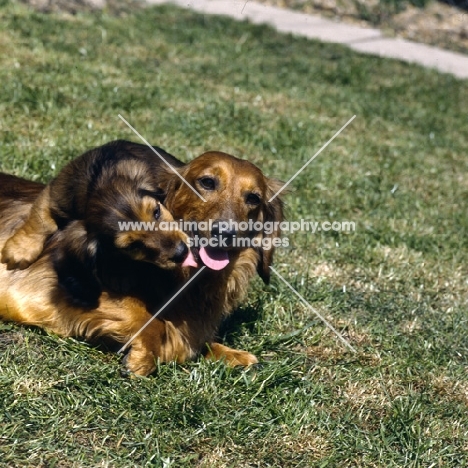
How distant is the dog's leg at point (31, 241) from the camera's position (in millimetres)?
3672

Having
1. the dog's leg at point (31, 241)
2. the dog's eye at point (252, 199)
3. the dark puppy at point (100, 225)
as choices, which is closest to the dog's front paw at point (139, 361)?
the dark puppy at point (100, 225)

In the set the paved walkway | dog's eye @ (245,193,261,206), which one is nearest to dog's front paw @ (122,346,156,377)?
dog's eye @ (245,193,261,206)

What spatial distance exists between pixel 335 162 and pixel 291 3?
5.94 m

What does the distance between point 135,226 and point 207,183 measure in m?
0.46

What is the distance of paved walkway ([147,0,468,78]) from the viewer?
1042 centimetres

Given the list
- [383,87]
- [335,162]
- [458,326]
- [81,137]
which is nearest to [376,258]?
[458,326]

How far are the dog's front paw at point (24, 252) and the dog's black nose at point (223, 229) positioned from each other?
0.81 metres

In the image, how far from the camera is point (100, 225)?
3328 mm

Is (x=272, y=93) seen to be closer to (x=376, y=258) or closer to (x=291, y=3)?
(x=376, y=258)

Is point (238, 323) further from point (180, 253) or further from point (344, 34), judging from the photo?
point (344, 34)

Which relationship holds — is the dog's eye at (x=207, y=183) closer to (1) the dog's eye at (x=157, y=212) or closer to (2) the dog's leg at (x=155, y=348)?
(1) the dog's eye at (x=157, y=212)

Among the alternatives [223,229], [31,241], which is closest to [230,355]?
[223,229]

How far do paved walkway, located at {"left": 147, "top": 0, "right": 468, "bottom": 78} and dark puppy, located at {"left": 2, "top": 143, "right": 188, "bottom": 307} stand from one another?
6.98m

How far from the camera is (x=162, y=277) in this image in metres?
3.54
